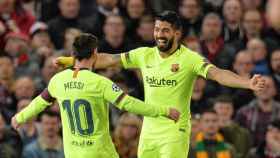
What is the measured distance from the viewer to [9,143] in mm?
10859

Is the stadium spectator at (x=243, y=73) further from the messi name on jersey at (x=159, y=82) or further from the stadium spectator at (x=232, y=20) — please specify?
the messi name on jersey at (x=159, y=82)

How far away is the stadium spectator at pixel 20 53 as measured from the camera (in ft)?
40.4

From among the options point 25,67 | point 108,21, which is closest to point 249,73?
point 108,21

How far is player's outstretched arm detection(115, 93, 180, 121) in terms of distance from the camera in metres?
7.77

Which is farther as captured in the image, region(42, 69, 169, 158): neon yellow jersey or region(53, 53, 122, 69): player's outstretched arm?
region(53, 53, 122, 69): player's outstretched arm

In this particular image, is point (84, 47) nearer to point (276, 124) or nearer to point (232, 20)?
point (276, 124)

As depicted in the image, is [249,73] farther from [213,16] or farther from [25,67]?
[25,67]

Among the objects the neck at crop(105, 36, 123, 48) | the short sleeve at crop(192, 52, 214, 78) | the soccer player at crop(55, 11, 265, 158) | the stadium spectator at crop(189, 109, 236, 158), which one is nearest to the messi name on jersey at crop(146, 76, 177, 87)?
the soccer player at crop(55, 11, 265, 158)

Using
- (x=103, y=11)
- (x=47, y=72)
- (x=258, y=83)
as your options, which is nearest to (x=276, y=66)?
(x=103, y=11)

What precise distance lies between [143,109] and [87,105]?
0.57 meters

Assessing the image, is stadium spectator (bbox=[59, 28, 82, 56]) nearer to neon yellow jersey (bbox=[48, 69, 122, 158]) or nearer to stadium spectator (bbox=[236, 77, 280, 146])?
stadium spectator (bbox=[236, 77, 280, 146])

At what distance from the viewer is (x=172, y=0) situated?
45.1 feet

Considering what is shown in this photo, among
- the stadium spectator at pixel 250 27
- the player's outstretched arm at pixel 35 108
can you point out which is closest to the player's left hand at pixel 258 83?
the player's outstretched arm at pixel 35 108

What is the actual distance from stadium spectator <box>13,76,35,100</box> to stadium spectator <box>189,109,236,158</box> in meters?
2.50
